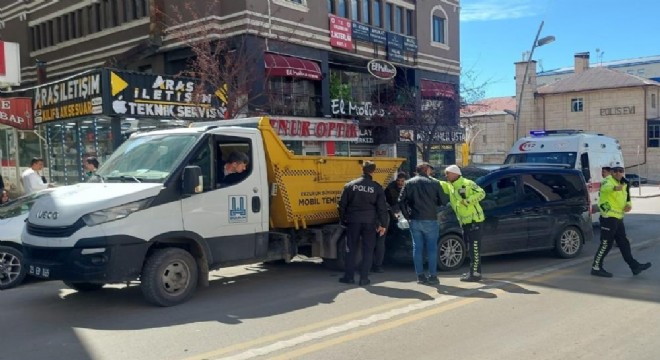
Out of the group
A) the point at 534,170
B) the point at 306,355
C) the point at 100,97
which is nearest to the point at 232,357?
the point at 306,355

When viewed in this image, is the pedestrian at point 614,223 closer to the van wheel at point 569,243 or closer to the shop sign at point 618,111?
the van wheel at point 569,243

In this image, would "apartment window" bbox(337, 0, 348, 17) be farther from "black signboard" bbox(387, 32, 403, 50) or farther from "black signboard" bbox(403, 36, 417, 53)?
"black signboard" bbox(403, 36, 417, 53)

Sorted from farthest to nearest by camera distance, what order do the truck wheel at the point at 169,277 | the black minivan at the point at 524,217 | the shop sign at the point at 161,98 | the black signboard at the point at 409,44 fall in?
the black signboard at the point at 409,44 → the shop sign at the point at 161,98 → the black minivan at the point at 524,217 → the truck wheel at the point at 169,277

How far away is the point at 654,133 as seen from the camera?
153ft

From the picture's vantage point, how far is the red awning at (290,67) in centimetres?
2138

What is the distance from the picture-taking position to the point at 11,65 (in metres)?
16.5

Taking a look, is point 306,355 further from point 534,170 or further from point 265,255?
point 534,170

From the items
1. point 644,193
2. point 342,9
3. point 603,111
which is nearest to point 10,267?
point 342,9

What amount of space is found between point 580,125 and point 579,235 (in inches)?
1662

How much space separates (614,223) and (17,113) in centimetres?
1806

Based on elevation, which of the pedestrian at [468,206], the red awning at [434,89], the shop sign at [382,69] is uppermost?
the shop sign at [382,69]

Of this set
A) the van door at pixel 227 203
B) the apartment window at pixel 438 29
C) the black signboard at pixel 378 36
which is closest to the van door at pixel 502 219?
the van door at pixel 227 203

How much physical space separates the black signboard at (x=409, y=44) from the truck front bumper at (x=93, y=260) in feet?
78.5

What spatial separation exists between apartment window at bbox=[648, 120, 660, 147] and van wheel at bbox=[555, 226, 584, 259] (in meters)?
41.9
